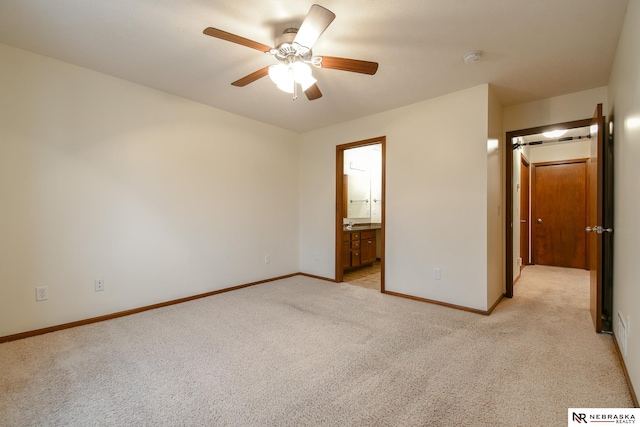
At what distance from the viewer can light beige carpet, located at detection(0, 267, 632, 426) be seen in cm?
151

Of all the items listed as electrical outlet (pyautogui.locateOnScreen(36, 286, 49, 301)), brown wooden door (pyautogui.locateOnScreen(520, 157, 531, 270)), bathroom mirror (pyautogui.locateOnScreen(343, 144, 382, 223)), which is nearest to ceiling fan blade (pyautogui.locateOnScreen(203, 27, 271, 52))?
electrical outlet (pyautogui.locateOnScreen(36, 286, 49, 301))

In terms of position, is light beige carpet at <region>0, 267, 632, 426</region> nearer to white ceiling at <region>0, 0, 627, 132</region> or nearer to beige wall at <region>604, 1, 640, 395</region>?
beige wall at <region>604, 1, 640, 395</region>

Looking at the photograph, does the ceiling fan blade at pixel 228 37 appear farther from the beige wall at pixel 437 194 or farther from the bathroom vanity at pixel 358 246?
the bathroom vanity at pixel 358 246

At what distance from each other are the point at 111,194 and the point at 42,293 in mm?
1029

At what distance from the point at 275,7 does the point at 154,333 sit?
2.77 meters

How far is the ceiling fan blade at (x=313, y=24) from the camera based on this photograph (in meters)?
1.58

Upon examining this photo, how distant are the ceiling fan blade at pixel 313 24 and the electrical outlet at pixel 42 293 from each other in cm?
299

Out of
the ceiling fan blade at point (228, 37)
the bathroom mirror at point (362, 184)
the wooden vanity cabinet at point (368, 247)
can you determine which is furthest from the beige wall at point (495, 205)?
the bathroom mirror at point (362, 184)

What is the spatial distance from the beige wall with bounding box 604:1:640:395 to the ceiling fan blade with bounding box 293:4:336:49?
172cm

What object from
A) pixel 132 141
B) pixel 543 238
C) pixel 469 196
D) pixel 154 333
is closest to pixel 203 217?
pixel 132 141

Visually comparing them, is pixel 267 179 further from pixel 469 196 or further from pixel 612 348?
pixel 612 348

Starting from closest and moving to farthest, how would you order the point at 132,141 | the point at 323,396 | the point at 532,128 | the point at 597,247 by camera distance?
the point at 323,396, the point at 597,247, the point at 132,141, the point at 532,128

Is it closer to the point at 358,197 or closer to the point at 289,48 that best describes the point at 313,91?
the point at 289,48

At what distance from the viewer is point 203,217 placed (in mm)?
3602
